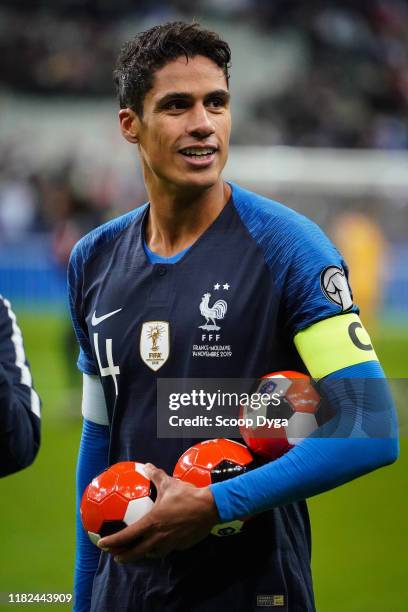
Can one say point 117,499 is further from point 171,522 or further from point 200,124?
point 200,124

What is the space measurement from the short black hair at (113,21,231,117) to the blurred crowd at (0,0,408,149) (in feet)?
76.1

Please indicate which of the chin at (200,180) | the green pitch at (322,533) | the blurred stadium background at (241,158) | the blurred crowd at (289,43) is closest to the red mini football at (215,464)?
the chin at (200,180)

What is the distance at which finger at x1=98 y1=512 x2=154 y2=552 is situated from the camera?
100 inches

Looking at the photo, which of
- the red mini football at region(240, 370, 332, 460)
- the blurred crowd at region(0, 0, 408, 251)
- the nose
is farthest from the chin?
the blurred crowd at region(0, 0, 408, 251)

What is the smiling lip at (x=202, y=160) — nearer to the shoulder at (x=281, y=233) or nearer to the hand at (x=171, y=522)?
the shoulder at (x=281, y=233)

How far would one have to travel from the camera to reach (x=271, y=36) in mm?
27625

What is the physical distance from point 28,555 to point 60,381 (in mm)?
7006

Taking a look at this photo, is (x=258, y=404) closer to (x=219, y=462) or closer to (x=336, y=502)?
(x=219, y=462)

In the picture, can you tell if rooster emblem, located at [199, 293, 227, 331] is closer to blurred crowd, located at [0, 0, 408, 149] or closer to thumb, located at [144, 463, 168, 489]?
thumb, located at [144, 463, 168, 489]

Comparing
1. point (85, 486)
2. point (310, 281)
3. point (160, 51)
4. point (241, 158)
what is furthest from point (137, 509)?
point (241, 158)

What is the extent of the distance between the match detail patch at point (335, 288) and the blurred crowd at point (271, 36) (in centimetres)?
2359

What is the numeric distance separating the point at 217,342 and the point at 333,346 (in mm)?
340

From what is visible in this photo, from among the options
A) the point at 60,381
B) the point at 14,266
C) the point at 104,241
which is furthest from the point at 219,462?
the point at 14,266

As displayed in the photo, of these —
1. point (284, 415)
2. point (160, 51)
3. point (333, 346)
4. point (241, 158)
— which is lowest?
point (284, 415)
